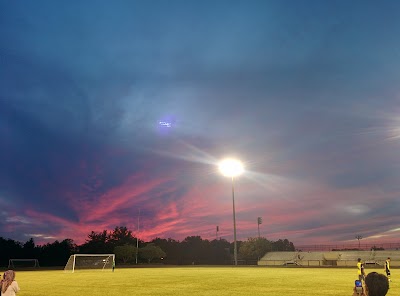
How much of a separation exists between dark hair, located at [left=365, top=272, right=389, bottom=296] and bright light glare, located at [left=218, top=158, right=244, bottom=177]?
2346 inches

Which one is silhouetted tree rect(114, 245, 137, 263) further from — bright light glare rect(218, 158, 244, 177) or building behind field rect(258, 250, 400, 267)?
bright light glare rect(218, 158, 244, 177)

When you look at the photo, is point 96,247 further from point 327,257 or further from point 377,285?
point 377,285

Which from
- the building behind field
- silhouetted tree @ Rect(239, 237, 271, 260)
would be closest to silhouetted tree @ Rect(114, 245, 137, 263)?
silhouetted tree @ Rect(239, 237, 271, 260)

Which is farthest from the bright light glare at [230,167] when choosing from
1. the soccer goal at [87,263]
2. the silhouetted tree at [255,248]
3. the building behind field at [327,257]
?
the silhouetted tree at [255,248]

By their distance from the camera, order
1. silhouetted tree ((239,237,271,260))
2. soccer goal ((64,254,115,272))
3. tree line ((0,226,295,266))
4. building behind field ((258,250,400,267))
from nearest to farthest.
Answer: soccer goal ((64,254,115,272)) < building behind field ((258,250,400,267)) < tree line ((0,226,295,266)) < silhouetted tree ((239,237,271,260))

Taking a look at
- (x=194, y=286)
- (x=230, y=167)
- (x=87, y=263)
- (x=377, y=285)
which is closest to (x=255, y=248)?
(x=230, y=167)

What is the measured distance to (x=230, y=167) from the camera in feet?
212

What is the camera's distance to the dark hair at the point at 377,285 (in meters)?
4.29

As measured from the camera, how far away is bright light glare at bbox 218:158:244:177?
2532 inches

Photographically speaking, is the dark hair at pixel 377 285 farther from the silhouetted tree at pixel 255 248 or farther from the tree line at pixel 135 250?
the silhouetted tree at pixel 255 248

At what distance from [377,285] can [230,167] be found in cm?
6030


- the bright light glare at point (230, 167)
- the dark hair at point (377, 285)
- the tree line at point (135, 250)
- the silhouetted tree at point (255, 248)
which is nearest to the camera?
the dark hair at point (377, 285)

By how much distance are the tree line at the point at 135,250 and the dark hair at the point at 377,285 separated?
9238 cm

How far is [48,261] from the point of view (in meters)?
90.1
